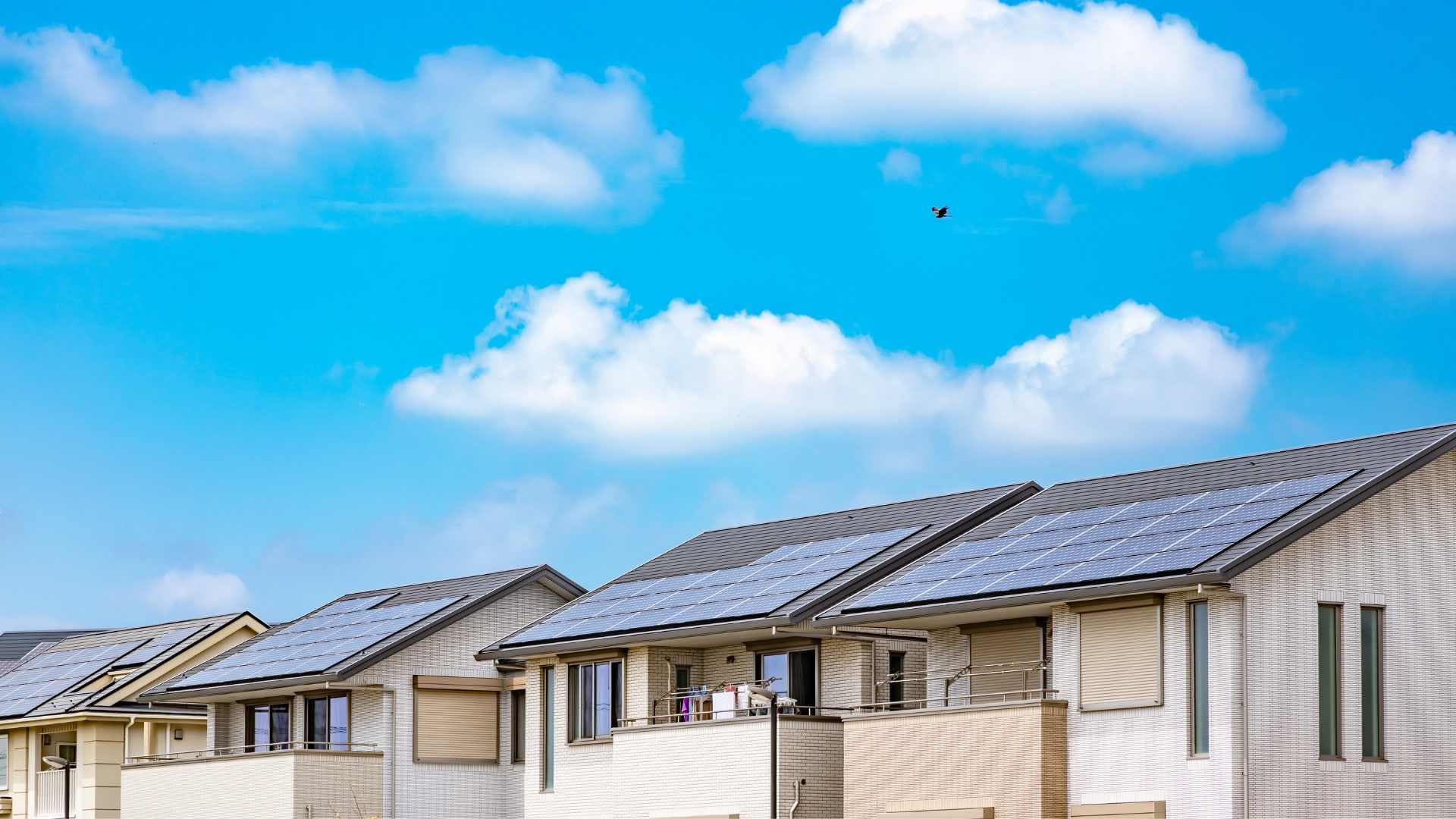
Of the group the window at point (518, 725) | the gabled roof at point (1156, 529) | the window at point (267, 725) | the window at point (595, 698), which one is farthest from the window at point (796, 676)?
the window at point (267, 725)

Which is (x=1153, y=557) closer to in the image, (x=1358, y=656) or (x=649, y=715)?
(x=1358, y=656)

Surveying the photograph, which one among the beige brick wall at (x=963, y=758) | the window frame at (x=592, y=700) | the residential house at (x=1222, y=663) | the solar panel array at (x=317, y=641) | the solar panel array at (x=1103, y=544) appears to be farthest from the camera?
the solar panel array at (x=317, y=641)

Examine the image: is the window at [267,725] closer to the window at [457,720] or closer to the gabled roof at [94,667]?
the window at [457,720]

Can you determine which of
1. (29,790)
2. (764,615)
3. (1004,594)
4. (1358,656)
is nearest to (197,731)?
(29,790)

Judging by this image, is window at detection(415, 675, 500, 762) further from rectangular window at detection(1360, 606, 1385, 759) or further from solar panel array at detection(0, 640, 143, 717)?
rectangular window at detection(1360, 606, 1385, 759)

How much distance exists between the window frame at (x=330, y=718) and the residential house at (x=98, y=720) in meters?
6.67

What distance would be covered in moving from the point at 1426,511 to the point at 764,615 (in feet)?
34.6

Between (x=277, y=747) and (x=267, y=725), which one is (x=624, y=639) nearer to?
(x=277, y=747)

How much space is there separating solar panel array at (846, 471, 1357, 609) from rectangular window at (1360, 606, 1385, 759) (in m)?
1.96

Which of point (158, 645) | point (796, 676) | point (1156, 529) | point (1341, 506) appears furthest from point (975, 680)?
point (158, 645)

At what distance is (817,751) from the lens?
32.8 m

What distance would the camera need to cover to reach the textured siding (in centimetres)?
2672

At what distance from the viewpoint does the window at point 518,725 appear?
139 feet

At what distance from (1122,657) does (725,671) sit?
9968mm
